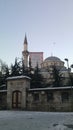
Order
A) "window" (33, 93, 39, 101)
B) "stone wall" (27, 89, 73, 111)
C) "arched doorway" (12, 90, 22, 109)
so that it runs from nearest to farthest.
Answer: "stone wall" (27, 89, 73, 111) < "window" (33, 93, 39, 101) < "arched doorway" (12, 90, 22, 109)

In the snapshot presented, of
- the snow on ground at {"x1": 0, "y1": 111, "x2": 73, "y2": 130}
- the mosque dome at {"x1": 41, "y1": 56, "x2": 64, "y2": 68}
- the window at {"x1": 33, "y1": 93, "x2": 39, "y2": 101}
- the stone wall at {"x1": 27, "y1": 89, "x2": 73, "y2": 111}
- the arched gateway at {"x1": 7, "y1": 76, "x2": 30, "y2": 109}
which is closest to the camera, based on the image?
the snow on ground at {"x1": 0, "y1": 111, "x2": 73, "y2": 130}

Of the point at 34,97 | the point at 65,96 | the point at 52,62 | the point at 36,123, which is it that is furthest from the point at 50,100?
the point at 52,62

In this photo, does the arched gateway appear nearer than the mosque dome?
Yes

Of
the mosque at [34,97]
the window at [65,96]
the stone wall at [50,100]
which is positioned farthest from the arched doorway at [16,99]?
the window at [65,96]

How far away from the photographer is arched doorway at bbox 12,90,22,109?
2280 cm

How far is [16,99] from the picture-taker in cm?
2302

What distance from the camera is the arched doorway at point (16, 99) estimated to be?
2280cm

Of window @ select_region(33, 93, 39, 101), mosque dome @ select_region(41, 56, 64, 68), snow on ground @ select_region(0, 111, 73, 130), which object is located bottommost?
snow on ground @ select_region(0, 111, 73, 130)

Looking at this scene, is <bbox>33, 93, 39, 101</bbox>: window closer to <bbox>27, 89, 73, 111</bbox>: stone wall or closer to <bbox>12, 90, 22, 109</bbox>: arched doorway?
<bbox>27, 89, 73, 111</bbox>: stone wall

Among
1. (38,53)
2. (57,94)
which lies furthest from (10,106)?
(38,53)

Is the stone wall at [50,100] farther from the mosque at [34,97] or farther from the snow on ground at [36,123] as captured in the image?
the snow on ground at [36,123]

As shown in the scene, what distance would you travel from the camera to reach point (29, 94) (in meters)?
22.5

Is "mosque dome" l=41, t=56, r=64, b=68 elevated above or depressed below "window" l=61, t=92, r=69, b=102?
above

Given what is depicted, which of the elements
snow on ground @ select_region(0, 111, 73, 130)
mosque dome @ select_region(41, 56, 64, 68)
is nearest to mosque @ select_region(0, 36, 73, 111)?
snow on ground @ select_region(0, 111, 73, 130)
